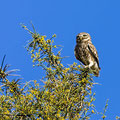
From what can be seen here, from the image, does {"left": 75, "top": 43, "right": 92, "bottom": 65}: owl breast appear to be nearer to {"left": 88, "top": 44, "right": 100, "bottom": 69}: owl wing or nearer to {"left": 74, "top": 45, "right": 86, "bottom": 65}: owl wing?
{"left": 74, "top": 45, "right": 86, "bottom": 65}: owl wing

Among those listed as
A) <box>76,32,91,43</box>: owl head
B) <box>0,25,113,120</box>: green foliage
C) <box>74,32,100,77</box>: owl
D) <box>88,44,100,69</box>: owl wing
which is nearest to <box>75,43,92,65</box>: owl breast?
<box>74,32,100,77</box>: owl

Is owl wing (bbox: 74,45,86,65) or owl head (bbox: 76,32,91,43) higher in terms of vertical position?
owl head (bbox: 76,32,91,43)

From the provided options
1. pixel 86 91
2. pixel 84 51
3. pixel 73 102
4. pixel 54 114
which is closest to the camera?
pixel 54 114

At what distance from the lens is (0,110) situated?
4922 millimetres

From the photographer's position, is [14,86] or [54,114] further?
[14,86]

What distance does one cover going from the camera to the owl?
937 cm

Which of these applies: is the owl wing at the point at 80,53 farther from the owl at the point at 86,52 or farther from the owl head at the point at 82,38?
the owl head at the point at 82,38

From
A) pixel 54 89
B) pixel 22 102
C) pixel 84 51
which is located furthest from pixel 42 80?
pixel 84 51

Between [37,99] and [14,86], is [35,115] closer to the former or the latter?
[37,99]

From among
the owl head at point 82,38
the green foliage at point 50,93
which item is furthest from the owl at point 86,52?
the green foliage at point 50,93

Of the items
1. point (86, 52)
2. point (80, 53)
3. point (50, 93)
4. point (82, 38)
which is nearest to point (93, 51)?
point (86, 52)

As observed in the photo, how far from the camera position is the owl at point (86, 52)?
9367mm

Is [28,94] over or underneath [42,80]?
underneath

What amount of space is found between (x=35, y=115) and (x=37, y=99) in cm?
29
